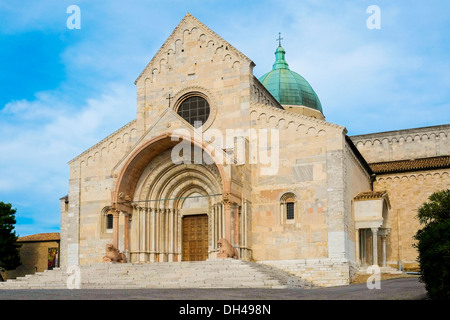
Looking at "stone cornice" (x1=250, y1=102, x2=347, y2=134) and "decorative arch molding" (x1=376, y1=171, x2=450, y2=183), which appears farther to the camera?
"decorative arch molding" (x1=376, y1=171, x2=450, y2=183)

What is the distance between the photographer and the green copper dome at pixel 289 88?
153 ft

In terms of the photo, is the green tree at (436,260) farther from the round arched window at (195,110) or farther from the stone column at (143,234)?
the round arched window at (195,110)

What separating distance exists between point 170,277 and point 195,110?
34.1ft

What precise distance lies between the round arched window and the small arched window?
6221mm

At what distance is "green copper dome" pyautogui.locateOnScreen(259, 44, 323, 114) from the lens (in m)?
46.6

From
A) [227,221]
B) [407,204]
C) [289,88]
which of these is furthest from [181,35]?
[407,204]

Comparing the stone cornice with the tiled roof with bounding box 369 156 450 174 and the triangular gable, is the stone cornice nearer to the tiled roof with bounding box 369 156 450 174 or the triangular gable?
the triangular gable

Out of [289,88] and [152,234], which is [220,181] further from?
[289,88]

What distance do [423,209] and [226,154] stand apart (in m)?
10.1

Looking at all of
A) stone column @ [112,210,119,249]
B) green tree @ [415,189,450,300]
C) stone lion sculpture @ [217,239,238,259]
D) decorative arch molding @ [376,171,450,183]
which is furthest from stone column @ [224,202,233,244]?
decorative arch molding @ [376,171,450,183]

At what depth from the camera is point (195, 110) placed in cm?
3061

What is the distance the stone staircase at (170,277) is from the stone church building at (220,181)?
230 centimetres
